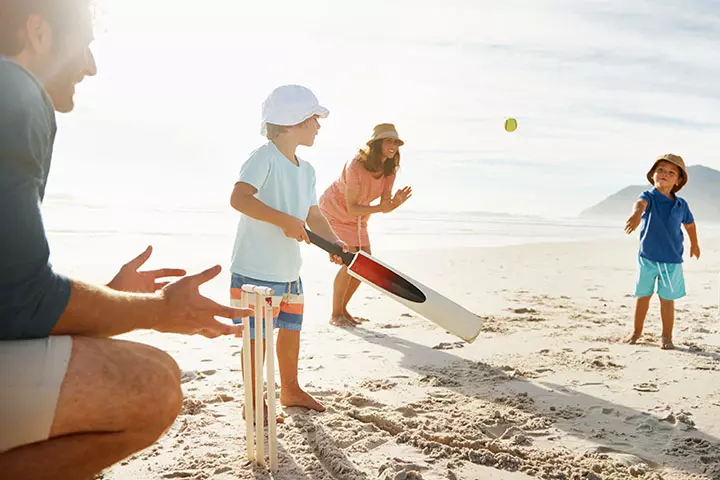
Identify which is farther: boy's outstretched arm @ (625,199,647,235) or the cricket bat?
boy's outstretched arm @ (625,199,647,235)

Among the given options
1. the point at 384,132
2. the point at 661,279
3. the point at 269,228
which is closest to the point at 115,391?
the point at 269,228

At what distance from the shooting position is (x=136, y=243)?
11.5 m

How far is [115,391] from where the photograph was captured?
5.98ft

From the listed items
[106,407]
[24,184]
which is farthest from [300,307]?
[24,184]

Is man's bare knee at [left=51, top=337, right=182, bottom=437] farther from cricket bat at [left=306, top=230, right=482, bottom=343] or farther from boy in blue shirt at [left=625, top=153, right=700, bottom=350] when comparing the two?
boy in blue shirt at [left=625, top=153, right=700, bottom=350]

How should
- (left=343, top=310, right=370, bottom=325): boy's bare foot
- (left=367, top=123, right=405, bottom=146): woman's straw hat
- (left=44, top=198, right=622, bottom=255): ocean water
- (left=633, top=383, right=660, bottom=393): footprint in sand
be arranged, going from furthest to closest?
(left=44, top=198, right=622, bottom=255): ocean water < (left=343, top=310, right=370, bottom=325): boy's bare foot < (left=367, top=123, right=405, bottom=146): woman's straw hat < (left=633, top=383, right=660, bottom=393): footprint in sand

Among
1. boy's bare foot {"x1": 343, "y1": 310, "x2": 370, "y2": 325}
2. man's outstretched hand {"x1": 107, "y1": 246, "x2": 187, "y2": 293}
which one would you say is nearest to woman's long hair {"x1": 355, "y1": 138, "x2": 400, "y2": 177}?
boy's bare foot {"x1": 343, "y1": 310, "x2": 370, "y2": 325}

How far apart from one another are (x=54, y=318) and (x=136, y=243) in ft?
33.2

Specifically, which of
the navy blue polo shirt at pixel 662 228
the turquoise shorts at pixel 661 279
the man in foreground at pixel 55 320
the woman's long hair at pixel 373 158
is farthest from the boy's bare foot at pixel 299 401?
the navy blue polo shirt at pixel 662 228

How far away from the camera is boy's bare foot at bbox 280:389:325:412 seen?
Result: 367 cm

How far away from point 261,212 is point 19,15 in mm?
1716

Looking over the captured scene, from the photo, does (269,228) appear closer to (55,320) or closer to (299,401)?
(299,401)

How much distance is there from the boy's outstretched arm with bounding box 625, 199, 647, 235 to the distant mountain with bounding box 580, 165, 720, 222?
51.6m

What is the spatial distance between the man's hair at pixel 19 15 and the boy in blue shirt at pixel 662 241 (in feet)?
15.3
